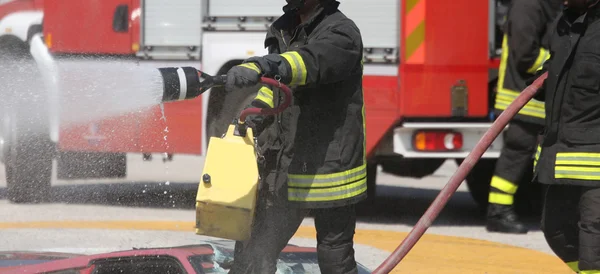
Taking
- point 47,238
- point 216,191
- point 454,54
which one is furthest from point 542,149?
point 47,238

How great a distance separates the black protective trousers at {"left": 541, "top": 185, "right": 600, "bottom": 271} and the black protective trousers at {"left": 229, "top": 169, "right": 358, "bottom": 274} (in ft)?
3.35

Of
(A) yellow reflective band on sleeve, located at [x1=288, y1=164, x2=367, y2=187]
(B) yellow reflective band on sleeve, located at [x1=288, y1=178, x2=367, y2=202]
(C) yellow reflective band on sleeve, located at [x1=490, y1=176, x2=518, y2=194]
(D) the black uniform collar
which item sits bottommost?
(C) yellow reflective band on sleeve, located at [x1=490, y1=176, x2=518, y2=194]

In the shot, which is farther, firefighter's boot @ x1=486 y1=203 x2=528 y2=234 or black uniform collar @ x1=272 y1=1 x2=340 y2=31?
firefighter's boot @ x1=486 y1=203 x2=528 y2=234

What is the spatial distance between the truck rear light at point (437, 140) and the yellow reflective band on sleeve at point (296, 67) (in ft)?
12.0

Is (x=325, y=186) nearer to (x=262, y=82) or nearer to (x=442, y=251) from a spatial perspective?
(x=262, y=82)

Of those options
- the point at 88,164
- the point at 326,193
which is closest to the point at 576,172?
the point at 326,193

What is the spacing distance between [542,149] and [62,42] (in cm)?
448

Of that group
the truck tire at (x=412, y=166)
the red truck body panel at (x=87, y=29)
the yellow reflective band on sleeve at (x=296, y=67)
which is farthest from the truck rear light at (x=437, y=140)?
the yellow reflective band on sleeve at (x=296, y=67)

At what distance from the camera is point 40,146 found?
348 inches

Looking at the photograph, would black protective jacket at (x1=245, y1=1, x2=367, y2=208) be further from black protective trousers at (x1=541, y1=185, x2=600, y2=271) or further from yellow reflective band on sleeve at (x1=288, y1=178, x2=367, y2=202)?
black protective trousers at (x1=541, y1=185, x2=600, y2=271)

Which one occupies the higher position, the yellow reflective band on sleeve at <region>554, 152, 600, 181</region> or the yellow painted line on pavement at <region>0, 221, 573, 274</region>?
the yellow reflective band on sleeve at <region>554, 152, 600, 181</region>

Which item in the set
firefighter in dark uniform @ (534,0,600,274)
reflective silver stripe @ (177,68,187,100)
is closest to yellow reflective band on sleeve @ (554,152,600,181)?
firefighter in dark uniform @ (534,0,600,274)

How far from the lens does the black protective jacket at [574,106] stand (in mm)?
4648

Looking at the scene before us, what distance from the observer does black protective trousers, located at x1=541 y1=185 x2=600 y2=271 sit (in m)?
A: 4.57
